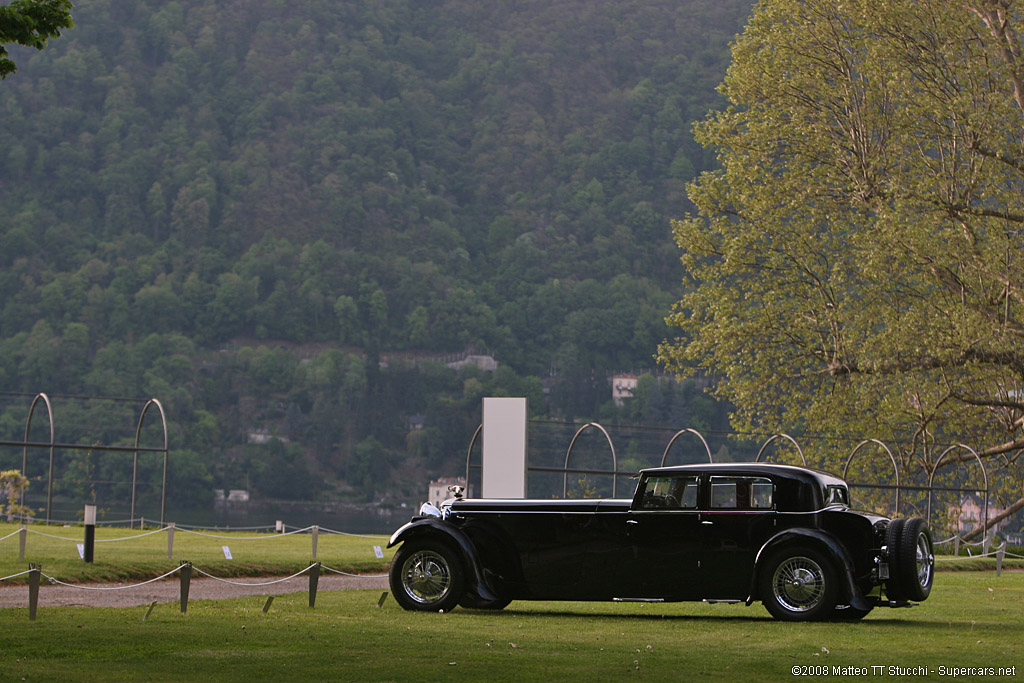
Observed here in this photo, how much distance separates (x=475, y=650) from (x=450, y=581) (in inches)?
141

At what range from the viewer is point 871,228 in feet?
102

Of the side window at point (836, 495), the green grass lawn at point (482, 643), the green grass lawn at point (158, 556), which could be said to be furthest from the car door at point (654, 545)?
the green grass lawn at point (158, 556)

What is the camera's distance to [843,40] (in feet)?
106

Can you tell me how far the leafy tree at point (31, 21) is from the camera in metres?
11.0

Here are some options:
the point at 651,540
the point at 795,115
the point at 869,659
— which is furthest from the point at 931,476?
the point at 869,659

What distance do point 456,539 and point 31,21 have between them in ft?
21.7

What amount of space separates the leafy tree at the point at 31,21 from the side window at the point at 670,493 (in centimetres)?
726

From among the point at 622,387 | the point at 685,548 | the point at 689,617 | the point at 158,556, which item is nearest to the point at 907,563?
the point at 685,548

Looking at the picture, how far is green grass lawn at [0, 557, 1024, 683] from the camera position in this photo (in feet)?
29.3

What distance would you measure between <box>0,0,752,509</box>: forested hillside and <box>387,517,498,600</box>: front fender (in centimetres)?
10962

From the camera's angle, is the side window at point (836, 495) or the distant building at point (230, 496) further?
the distant building at point (230, 496)

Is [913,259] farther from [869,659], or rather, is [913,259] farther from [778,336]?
[869,659]

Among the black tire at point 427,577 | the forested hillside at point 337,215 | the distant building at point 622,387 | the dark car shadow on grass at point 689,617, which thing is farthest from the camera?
the forested hillside at point 337,215

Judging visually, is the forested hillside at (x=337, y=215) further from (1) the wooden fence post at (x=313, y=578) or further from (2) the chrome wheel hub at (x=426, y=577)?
(2) the chrome wheel hub at (x=426, y=577)
